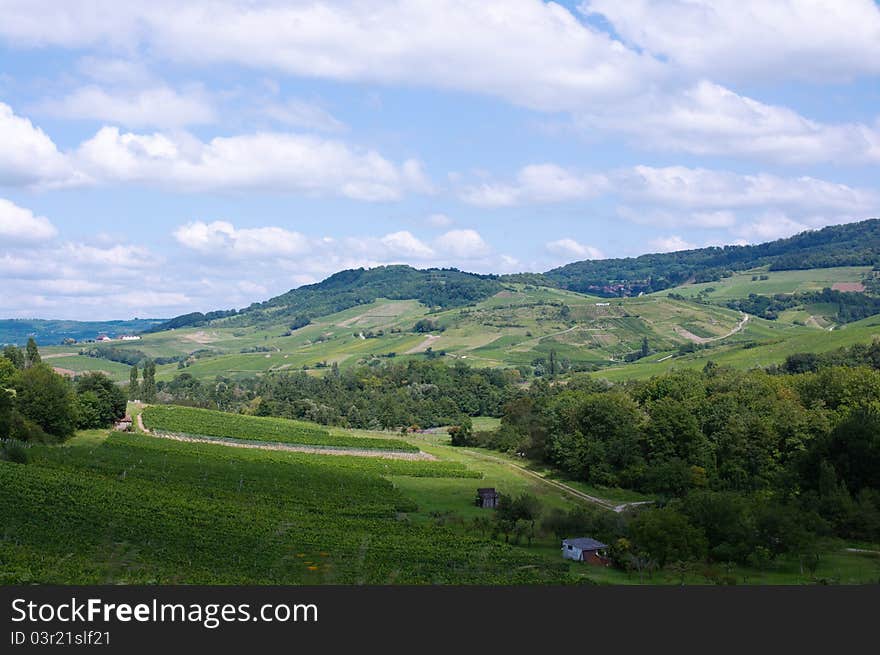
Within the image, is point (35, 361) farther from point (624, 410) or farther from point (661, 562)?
point (661, 562)

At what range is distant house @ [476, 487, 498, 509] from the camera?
70250 millimetres

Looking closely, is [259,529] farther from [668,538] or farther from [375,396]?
[375,396]

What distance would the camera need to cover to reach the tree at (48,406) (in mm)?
87750

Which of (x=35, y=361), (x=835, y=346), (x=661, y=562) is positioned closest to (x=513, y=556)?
(x=661, y=562)

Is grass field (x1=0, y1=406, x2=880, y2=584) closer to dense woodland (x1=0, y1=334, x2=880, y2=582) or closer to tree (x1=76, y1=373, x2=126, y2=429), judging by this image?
dense woodland (x1=0, y1=334, x2=880, y2=582)

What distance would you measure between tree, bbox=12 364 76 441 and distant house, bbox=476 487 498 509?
46198mm

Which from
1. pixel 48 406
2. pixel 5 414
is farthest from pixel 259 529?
pixel 48 406

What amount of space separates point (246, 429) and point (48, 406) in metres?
26.2

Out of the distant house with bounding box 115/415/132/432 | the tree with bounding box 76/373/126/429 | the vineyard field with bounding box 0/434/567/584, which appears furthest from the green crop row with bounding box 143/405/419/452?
the vineyard field with bounding box 0/434/567/584

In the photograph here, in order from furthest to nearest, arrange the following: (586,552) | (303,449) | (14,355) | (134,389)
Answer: (134,389) < (14,355) < (303,449) < (586,552)

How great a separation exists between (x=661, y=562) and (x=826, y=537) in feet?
41.6

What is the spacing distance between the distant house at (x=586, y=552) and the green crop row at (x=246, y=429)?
5082 centimetres

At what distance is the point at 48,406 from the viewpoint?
88250 millimetres

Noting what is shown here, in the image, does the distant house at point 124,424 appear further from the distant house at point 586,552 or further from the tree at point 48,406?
the distant house at point 586,552
